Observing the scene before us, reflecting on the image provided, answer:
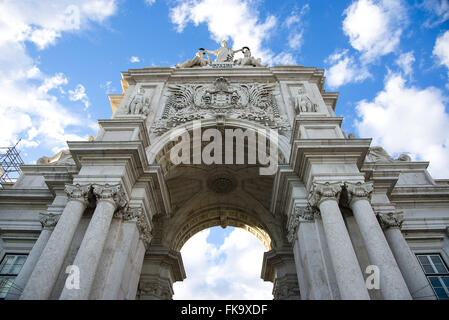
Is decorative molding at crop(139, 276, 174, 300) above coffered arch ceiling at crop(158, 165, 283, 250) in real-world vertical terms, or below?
below

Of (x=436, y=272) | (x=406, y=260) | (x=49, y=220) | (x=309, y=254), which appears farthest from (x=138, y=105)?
(x=436, y=272)

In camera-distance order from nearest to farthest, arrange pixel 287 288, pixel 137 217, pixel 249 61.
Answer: pixel 137 217 < pixel 287 288 < pixel 249 61

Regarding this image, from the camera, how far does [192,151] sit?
16031mm

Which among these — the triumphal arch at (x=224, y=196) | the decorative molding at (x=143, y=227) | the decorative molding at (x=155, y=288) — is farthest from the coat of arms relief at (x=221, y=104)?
the decorative molding at (x=155, y=288)

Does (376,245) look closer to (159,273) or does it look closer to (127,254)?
(127,254)

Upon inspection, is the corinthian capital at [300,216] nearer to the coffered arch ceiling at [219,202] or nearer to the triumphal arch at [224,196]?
the triumphal arch at [224,196]

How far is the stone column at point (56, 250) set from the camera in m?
8.11

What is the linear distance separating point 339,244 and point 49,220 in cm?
1024

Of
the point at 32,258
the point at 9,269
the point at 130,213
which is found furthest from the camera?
the point at 9,269

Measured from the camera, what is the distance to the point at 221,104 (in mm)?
15859

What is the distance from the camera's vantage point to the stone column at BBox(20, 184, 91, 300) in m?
8.11

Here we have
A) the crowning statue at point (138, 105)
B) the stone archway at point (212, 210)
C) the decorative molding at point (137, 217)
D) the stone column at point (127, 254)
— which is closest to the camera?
the stone column at point (127, 254)

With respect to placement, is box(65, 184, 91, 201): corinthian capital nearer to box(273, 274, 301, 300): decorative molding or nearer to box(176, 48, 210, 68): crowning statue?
box(273, 274, 301, 300): decorative molding

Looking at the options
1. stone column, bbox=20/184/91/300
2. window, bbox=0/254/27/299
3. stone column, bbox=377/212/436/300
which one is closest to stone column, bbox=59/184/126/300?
stone column, bbox=20/184/91/300
